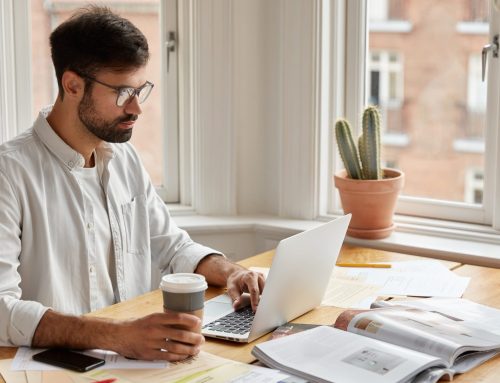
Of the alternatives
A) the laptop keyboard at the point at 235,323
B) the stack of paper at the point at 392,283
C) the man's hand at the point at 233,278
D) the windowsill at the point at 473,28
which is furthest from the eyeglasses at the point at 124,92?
the windowsill at the point at 473,28

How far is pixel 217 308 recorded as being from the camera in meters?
1.95

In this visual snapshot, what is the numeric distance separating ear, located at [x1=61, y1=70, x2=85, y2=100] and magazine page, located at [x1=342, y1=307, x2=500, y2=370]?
88 cm

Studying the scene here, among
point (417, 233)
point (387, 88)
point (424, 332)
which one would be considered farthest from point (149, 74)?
point (424, 332)

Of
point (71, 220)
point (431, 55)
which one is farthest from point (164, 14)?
point (71, 220)

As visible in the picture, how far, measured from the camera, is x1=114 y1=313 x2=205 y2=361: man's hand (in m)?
1.60

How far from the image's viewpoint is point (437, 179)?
285cm

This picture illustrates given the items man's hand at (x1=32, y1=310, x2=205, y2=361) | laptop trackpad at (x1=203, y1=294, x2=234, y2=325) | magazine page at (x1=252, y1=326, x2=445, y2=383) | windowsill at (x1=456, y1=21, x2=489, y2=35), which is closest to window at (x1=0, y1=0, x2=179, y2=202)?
windowsill at (x1=456, y1=21, x2=489, y2=35)

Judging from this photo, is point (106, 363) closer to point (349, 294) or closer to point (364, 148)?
point (349, 294)

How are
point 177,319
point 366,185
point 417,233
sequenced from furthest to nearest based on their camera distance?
point 417,233, point 366,185, point 177,319

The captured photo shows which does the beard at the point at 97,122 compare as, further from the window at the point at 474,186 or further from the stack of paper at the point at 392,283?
the window at the point at 474,186

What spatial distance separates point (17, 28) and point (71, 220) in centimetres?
102

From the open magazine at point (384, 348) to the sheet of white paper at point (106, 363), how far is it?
215mm

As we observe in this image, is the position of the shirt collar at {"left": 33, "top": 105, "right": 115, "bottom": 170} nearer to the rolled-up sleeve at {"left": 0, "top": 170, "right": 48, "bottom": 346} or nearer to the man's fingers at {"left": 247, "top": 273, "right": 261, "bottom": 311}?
the rolled-up sleeve at {"left": 0, "top": 170, "right": 48, "bottom": 346}

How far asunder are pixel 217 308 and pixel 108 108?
56 cm
